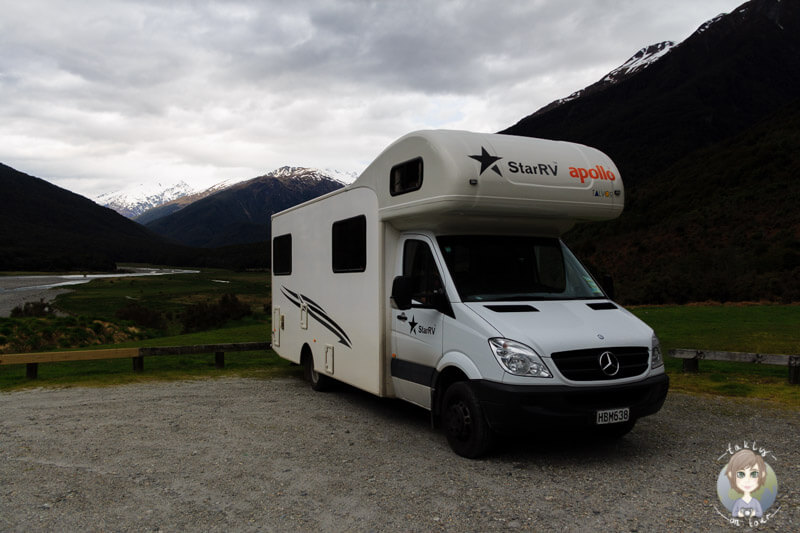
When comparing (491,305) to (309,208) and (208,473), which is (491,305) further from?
(309,208)

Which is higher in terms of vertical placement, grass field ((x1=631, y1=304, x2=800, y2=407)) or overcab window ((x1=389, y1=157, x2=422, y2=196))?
overcab window ((x1=389, y1=157, x2=422, y2=196))

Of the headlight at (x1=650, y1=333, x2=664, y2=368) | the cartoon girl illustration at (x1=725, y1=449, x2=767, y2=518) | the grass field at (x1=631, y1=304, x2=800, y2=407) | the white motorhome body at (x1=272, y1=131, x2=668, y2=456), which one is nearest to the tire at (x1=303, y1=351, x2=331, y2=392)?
the white motorhome body at (x1=272, y1=131, x2=668, y2=456)

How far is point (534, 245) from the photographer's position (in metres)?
7.54

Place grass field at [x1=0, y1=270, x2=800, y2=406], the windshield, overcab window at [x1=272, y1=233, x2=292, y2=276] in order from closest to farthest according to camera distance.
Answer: the windshield
grass field at [x1=0, y1=270, x2=800, y2=406]
overcab window at [x1=272, y1=233, x2=292, y2=276]

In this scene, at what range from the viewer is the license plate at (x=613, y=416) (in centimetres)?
595

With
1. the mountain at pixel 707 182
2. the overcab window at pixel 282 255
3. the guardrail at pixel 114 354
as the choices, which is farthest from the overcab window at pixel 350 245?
the mountain at pixel 707 182

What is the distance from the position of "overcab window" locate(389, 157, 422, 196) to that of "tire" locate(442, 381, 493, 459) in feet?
7.69

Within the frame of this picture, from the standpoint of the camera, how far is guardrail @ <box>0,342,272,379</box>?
1298 cm

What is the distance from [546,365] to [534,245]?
2.04 m

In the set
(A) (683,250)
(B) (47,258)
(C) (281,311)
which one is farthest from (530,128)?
(C) (281,311)

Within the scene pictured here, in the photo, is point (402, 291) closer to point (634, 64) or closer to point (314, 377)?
point (314, 377)

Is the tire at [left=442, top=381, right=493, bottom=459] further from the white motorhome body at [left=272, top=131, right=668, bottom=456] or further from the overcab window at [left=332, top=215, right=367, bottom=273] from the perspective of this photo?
the overcab window at [left=332, top=215, right=367, bottom=273]

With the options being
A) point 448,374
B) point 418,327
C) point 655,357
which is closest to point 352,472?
point 448,374

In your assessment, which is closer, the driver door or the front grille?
the front grille
